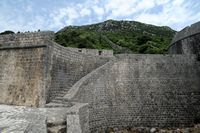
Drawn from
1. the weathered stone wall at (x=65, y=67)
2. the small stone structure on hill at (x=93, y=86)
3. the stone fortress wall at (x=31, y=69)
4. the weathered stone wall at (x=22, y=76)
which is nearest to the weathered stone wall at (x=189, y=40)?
the small stone structure on hill at (x=93, y=86)

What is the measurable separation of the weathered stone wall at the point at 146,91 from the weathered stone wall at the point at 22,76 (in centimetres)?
285

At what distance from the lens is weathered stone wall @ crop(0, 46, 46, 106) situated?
391 inches

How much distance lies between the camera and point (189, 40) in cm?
1841

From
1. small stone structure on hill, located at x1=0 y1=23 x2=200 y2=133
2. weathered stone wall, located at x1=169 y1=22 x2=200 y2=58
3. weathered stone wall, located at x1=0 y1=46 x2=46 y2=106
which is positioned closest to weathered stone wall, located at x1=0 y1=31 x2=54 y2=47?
small stone structure on hill, located at x1=0 y1=23 x2=200 y2=133

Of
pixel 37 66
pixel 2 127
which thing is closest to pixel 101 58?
pixel 37 66

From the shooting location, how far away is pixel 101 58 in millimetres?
13906

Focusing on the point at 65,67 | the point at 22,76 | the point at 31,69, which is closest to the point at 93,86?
the point at 65,67

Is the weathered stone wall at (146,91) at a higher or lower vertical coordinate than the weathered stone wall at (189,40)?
lower

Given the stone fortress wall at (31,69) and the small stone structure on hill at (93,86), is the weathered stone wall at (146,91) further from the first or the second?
the stone fortress wall at (31,69)

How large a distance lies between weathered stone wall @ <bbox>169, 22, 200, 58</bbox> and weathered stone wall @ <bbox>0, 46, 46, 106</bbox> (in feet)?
38.6

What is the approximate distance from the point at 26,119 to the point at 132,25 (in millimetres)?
67090

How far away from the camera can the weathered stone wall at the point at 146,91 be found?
41.7 feet

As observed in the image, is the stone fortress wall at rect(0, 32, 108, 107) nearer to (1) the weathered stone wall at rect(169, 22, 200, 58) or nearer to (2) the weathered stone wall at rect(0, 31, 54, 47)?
(2) the weathered stone wall at rect(0, 31, 54, 47)

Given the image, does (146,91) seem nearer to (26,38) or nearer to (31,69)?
(31,69)
